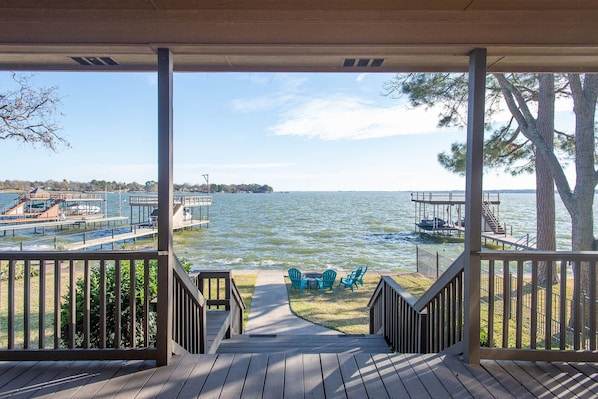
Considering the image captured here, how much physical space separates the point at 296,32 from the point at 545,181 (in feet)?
27.0

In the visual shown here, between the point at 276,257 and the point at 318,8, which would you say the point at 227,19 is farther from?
the point at 276,257

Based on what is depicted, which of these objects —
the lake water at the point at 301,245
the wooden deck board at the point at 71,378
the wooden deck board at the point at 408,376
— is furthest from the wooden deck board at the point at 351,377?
the lake water at the point at 301,245

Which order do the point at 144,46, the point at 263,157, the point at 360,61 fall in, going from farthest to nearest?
the point at 263,157
the point at 360,61
the point at 144,46

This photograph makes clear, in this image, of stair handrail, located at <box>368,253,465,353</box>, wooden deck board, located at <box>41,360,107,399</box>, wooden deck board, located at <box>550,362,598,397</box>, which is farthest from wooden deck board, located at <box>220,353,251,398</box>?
wooden deck board, located at <box>550,362,598,397</box>

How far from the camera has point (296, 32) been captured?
224 cm

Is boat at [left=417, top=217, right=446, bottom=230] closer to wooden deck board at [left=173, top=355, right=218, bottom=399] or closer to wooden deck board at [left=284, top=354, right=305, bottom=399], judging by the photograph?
wooden deck board at [left=284, top=354, right=305, bottom=399]

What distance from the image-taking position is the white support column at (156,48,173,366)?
2445 millimetres

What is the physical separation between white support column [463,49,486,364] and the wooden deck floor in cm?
22

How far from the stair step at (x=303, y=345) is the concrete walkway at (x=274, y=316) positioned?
2.10m

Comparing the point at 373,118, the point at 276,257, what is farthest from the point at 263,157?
the point at 276,257

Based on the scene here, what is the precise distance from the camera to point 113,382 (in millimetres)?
2199

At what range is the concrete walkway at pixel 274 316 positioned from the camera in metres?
6.75

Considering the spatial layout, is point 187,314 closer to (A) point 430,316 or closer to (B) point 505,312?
(A) point 430,316

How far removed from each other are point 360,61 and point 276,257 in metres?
17.6
